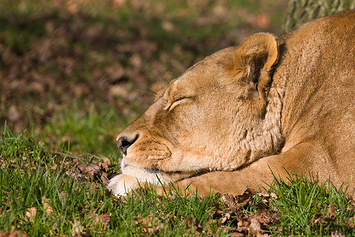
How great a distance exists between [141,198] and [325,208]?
1.38 meters

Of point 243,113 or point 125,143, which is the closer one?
point 243,113

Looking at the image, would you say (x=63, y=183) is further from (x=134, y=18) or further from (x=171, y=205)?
(x=134, y=18)

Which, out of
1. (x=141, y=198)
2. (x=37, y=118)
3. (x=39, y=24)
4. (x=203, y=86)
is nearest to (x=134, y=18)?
(x=39, y=24)

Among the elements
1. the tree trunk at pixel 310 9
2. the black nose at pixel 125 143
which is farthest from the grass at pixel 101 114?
the tree trunk at pixel 310 9

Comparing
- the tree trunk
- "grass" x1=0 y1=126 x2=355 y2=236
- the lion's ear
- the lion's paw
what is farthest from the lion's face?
the tree trunk

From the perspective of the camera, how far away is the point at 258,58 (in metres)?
3.46

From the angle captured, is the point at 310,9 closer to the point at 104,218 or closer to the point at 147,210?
the point at 147,210

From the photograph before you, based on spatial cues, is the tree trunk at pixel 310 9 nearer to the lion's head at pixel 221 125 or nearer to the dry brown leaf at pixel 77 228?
the lion's head at pixel 221 125

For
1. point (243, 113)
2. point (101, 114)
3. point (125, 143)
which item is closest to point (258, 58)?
point (243, 113)

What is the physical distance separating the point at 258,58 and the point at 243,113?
49 cm

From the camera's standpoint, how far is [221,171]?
349 centimetres

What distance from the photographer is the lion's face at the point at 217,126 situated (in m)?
3.47

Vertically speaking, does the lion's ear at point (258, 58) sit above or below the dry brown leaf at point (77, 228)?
above

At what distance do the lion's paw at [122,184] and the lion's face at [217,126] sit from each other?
4.7 inches
